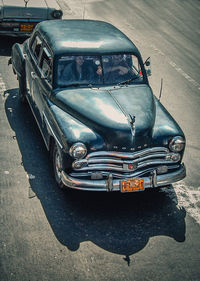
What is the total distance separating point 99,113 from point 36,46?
96.1 inches

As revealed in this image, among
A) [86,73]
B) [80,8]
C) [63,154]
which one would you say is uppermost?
[86,73]

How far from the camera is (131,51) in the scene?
7.55m

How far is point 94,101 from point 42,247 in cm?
226

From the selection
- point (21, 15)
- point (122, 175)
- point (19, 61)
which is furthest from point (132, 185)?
point (21, 15)

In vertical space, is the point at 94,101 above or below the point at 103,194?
above

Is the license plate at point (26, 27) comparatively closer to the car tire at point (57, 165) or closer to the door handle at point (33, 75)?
the door handle at point (33, 75)

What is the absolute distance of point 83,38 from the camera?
7535 millimetres

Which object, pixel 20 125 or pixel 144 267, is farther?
pixel 20 125

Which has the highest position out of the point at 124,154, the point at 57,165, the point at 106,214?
the point at 124,154

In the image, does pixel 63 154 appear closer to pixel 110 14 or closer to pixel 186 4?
pixel 110 14

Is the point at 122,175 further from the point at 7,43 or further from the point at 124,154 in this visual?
the point at 7,43

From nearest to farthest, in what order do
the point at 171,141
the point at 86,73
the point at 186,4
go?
the point at 171,141 → the point at 86,73 → the point at 186,4

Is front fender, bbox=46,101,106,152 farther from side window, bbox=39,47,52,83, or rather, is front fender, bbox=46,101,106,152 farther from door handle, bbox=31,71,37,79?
door handle, bbox=31,71,37,79

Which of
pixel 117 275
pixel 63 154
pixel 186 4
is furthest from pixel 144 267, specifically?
pixel 186 4
